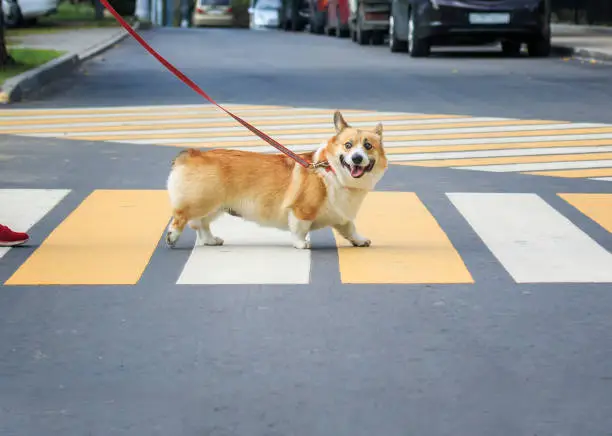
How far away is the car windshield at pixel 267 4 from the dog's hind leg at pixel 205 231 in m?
48.1

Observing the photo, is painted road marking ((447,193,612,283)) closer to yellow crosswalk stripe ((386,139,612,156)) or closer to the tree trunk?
yellow crosswalk stripe ((386,139,612,156))

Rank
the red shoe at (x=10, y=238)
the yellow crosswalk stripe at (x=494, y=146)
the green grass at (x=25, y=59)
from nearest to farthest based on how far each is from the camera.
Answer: the red shoe at (x=10, y=238) < the yellow crosswalk stripe at (x=494, y=146) < the green grass at (x=25, y=59)

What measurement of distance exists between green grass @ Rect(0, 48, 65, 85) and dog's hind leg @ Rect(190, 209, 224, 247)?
438 inches

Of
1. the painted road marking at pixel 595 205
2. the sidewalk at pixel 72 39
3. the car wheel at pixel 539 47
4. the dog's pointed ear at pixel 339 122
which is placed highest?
the dog's pointed ear at pixel 339 122

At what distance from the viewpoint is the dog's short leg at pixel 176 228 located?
783cm

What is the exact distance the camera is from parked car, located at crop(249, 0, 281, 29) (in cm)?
5584

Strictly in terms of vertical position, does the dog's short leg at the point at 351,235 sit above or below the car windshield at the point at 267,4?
below

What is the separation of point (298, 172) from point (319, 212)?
246mm

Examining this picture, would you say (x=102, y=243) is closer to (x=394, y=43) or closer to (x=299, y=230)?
(x=299, y=230)

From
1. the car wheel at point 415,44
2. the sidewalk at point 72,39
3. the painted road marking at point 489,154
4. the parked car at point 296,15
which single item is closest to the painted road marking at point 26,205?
the painted road marking at point 489,154

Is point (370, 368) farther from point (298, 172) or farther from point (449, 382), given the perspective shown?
point (298, 172)

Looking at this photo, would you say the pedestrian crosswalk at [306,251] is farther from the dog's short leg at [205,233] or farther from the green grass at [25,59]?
the green grass at [25,59]

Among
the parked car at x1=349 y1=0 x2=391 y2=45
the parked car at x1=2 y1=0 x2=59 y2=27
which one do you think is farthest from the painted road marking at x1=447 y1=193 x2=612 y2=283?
the parked car at x1=2 y1=0 x2=59 y2=27

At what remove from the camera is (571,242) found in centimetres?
820
